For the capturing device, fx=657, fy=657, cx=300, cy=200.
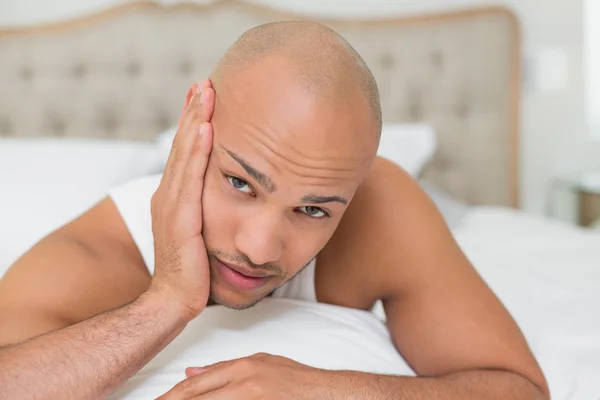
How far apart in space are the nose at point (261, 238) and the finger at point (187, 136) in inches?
6.8

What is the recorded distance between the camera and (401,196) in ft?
4.27

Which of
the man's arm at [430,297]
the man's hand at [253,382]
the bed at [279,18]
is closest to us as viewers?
the man's hand at [253,382]

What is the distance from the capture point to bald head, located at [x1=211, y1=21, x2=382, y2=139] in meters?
0.99

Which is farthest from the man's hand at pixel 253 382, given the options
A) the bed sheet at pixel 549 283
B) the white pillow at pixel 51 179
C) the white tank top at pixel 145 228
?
the white pillow at pixel 51 179

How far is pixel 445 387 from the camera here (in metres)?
1.01

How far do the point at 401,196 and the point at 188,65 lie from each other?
6.01 ft

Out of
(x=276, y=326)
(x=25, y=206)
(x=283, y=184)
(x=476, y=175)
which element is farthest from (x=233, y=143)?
(x=476, y=175)

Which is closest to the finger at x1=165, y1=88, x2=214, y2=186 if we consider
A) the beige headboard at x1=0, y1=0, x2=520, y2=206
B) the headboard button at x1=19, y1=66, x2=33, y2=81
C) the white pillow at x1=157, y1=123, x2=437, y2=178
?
the white pillow at x1=157, y1=123, x2=437, y2=178

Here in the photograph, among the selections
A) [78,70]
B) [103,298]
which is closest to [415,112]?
[78,70]

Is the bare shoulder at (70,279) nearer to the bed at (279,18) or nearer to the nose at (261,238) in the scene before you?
the nose at (261,238)

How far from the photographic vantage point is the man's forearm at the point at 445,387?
3.09ft

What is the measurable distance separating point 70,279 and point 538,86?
2636 millimetres

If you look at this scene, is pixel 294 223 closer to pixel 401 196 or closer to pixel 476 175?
pixel 401 196

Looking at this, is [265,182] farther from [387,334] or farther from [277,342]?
[387,334]
